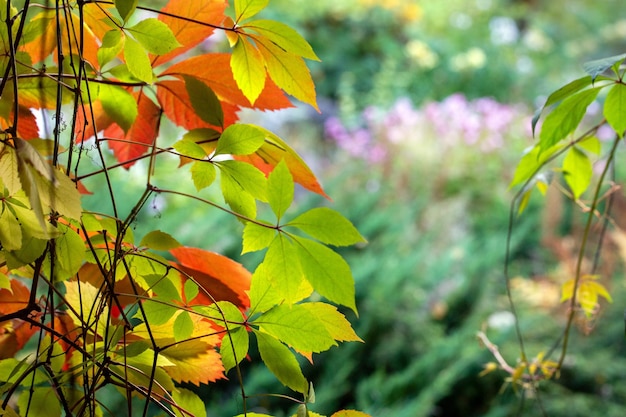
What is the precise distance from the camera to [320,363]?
199 centimetres

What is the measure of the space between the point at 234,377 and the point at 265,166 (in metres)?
1.51

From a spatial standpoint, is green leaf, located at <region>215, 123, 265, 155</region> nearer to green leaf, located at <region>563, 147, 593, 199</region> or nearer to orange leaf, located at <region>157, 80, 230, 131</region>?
orange leaf, located at <region>157, 80, 230, 131</region>

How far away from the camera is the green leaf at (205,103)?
40cm

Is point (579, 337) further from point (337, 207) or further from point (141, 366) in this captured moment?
point (141, 366)

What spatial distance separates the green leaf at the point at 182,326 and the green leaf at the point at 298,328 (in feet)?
0.12

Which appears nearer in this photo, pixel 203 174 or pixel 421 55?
pixel 203 174

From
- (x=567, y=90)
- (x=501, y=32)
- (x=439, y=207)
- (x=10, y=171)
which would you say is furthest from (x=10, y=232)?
(x=501, y=32)

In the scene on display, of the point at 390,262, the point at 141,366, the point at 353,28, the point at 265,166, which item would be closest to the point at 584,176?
the point at 265,166

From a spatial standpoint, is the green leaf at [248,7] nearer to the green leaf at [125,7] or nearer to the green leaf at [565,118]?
the green leaf at [125,7]

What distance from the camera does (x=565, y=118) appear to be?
17.5 inches

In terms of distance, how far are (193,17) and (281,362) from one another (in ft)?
0.72

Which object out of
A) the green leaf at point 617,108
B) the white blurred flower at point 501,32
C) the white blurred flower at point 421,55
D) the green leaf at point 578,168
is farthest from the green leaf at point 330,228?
the white blurred flower at point 501,32

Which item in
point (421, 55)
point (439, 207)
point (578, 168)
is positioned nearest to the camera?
point (578, 168)

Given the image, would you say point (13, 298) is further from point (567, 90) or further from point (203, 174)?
point (567, 90)
